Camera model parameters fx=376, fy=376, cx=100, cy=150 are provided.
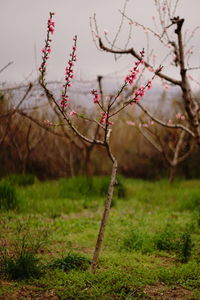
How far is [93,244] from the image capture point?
14.9ft

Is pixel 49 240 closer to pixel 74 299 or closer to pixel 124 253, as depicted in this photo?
pixel 124 253

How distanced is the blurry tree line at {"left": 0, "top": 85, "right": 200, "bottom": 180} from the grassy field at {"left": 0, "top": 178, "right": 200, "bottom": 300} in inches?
56.8

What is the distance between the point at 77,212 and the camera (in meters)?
6.32

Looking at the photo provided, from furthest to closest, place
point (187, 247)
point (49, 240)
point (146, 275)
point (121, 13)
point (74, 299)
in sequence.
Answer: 1. point (121, 13)
2. point (49, 240)
3. point (187, 247)
4. point (146, 275)
5. point (74, 299)

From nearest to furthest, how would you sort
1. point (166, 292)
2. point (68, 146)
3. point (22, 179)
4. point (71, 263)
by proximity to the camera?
point (166, 292) < point (71, 263) < point (22, 179) < point (68, 146)

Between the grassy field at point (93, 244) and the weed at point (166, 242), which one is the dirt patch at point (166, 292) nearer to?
the grassy field at point (93, 244)

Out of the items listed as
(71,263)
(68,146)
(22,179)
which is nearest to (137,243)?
(71,263)

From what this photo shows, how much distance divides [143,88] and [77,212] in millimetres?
3604

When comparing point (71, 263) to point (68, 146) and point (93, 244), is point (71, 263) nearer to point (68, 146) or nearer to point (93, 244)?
point (93, 244)

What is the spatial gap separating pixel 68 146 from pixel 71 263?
6818 mm

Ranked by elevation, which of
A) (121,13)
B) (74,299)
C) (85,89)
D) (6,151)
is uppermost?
(121,13)

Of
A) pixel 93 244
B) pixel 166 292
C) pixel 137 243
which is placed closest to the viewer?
pixel 166 292

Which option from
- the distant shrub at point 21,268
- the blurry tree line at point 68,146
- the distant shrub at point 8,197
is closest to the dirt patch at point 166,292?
the distant shrub at point 21,268

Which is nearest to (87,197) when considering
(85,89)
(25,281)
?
(85,89)
